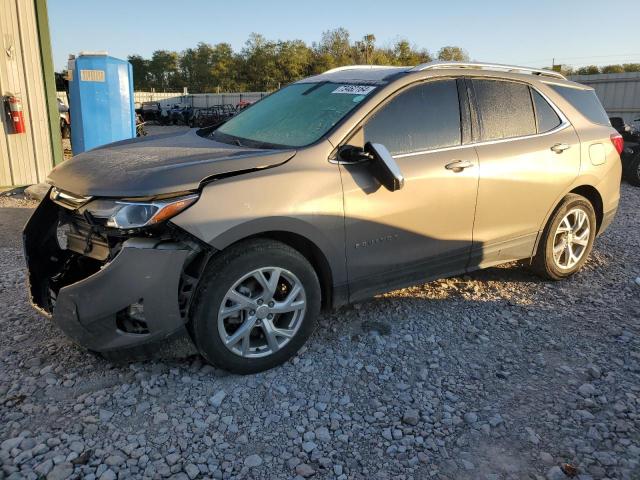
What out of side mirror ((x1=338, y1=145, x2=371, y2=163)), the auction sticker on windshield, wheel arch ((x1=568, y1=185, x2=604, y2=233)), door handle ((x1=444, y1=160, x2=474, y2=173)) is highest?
the auction sticker on windshield

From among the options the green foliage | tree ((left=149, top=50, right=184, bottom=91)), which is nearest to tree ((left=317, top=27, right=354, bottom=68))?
the green foliage

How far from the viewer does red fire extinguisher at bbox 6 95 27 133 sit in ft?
25.7

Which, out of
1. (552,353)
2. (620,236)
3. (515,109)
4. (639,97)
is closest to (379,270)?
(552,353)

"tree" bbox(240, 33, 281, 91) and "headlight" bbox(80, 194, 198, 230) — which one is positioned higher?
"tree" bbox(240, 33, 281, 91)

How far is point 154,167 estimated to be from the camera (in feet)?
9.71

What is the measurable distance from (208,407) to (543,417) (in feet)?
5.97

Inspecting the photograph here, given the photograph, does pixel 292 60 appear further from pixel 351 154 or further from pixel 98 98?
pixel 351 154

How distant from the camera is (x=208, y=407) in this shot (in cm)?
288

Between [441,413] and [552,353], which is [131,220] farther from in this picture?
[552,353]

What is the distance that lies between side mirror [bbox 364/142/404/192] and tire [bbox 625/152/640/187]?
8976 mm

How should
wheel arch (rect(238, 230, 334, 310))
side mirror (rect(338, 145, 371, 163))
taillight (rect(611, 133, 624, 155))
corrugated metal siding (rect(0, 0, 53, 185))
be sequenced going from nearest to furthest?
wheel arch (rect(238, 230, 334, 310)), side mirror (rect(338, 145, 371, 163)), taillight (rect(611, 133, 624, 155)), corrugated metal siding (rect(0, 0, 53, 185))

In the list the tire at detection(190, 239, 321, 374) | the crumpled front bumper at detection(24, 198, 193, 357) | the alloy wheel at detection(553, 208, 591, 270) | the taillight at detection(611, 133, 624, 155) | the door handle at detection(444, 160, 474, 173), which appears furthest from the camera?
the taillight at detection(611, 133, 624, 155)

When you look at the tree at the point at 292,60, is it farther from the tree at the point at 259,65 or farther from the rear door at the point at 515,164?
the rear door at the point at 515,164

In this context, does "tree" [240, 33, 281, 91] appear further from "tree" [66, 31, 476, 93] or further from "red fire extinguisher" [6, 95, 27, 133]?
"red fire extinguisher" [6, 95, 27, 133]
